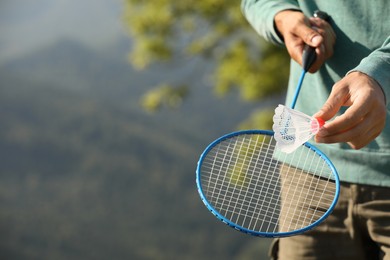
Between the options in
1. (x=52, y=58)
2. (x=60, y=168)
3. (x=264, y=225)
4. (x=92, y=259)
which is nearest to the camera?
(x=264, y=225)

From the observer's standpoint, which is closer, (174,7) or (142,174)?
(174,7)

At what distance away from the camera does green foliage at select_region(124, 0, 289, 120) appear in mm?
12359

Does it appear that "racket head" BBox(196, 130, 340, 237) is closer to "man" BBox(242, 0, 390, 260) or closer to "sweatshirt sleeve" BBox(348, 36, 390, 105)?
"man" BBox(242, 0, 390, 260)

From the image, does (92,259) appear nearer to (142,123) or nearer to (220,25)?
(142,123)

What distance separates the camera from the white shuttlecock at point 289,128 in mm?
2184

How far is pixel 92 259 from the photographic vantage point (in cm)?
5738

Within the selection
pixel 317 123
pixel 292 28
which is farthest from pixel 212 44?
pixel 317 123

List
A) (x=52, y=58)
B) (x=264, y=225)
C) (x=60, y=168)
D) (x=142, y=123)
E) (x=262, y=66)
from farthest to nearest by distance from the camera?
1. (x=52, y=58)
2. (x=142, y=123)
3. (x=60, y=168)
4. (x=262, y=66)
5. (x=264, y=225)

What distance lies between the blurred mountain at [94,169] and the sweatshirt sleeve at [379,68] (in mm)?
55885

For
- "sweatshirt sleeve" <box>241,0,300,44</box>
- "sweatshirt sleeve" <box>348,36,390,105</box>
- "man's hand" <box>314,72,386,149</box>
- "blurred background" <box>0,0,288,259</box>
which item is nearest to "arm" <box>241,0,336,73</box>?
"sweatshirt sleeve" <box>241,0,300,44</box>

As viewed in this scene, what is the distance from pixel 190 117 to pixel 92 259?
3168 cm

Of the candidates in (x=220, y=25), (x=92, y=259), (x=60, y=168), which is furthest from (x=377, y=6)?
(x=60, y=168)

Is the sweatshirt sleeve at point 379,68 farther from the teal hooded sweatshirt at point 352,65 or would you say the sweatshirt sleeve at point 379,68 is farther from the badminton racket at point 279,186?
the badminton racket at point 279,186

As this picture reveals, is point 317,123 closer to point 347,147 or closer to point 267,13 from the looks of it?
point 347,147
